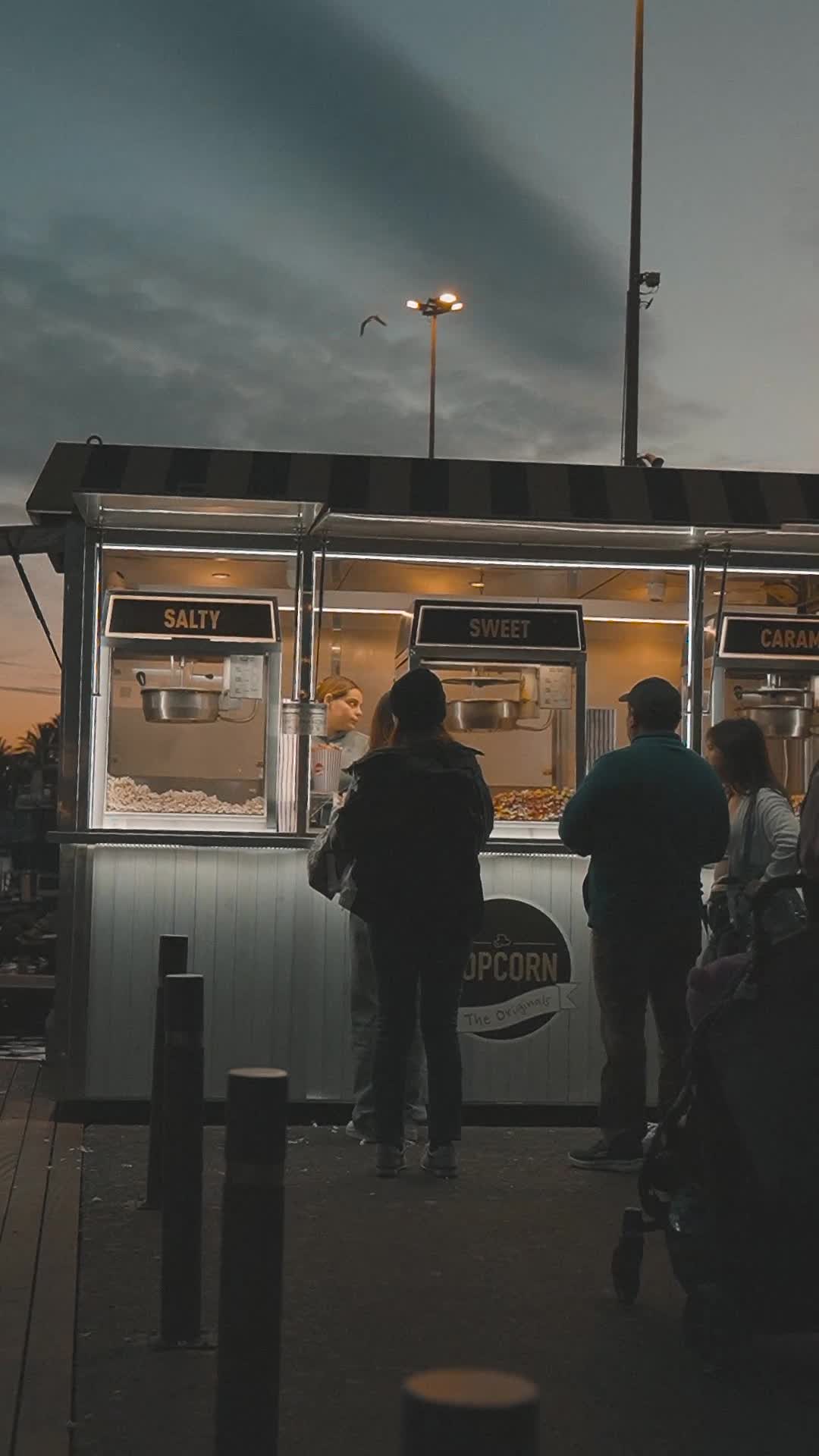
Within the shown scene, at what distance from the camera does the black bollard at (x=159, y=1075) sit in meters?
6.44

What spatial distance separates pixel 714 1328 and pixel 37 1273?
2.15 meters

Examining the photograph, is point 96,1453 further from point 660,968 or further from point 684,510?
point 684,510

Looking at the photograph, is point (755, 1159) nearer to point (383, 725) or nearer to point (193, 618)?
point (383, 725)

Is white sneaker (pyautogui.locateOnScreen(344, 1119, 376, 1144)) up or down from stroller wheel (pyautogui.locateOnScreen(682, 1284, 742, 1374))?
down

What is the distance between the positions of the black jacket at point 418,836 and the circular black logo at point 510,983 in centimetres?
164

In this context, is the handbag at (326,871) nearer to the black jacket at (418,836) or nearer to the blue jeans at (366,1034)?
the blue jeans at (366,1034)

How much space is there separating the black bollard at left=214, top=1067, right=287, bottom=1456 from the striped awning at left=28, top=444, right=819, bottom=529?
5325 millimetres

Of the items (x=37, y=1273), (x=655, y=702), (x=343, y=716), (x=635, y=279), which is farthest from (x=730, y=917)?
(x=635, y=279)

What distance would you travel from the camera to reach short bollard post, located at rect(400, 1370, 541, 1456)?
170cm

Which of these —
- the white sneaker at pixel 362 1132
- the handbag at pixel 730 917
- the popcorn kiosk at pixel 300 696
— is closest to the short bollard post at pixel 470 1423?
the handbag at pixel 730 917

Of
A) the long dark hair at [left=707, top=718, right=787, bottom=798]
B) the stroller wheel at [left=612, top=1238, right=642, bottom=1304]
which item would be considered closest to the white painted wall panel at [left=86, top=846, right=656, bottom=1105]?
the long dark hair at [left=707, top=718, right=787, bottom=798]

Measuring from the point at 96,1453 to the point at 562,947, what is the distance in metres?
5.15

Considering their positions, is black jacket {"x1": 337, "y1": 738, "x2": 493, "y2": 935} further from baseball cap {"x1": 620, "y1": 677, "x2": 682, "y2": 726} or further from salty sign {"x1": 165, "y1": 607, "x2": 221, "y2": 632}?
salty sign {"x1": 165, "y1": 607, "x2": 221, "y2": 632}

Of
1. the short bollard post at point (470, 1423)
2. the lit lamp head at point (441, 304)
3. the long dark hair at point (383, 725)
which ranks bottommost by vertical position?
the short bollard post at point (470, 1423)
